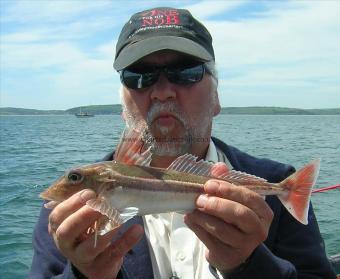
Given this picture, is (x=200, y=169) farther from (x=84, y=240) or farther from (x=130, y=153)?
(x=84, y=240)

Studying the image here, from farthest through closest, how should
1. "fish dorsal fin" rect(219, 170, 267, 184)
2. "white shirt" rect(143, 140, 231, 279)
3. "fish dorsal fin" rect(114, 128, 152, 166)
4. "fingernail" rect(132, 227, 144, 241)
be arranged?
"white shirt" rect(143, 140, 231, 279), "fish dorsal fin" rect(219, 170, 267, 184), "fish dorsal fin" rect(114, 128, 152, 166), "fingernail" rect(132, 227, 144, 241)

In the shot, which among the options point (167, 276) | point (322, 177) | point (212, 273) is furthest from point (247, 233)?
point (322, 177)

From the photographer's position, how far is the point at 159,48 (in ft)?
13.3

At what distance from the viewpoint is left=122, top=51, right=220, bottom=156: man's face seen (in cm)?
416

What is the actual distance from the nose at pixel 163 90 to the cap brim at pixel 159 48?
0.90 ft

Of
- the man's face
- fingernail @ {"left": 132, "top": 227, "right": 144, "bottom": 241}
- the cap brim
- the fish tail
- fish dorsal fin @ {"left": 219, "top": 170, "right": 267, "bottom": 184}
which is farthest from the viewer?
the man's face

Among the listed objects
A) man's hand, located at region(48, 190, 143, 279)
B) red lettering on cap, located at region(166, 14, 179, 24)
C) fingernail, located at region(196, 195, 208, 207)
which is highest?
red lettering on cap, located at region(166, 14, 179, 24)

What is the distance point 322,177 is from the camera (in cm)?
2048

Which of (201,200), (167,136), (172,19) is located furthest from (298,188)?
(172,19)

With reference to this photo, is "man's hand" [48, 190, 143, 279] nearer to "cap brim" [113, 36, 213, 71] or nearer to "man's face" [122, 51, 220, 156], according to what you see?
"man's face" [122, 51, 220, 156]

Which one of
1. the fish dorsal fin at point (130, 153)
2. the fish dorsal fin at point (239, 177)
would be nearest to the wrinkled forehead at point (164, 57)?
the fish dorsal fin at point (130, 153)

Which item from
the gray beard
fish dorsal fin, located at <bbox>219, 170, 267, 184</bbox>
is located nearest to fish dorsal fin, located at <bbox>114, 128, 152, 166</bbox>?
fish dorsal fin, located at <bbox>219, 170, 267, 184</bbox>

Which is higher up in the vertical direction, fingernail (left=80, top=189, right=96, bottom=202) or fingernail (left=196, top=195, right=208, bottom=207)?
fingernail (left=80, top=189, right=96, bottom=202)

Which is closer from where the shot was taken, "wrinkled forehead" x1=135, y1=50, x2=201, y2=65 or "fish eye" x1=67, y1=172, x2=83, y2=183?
"fish eye" x1=67, y1=172, x2=83, y2=183
